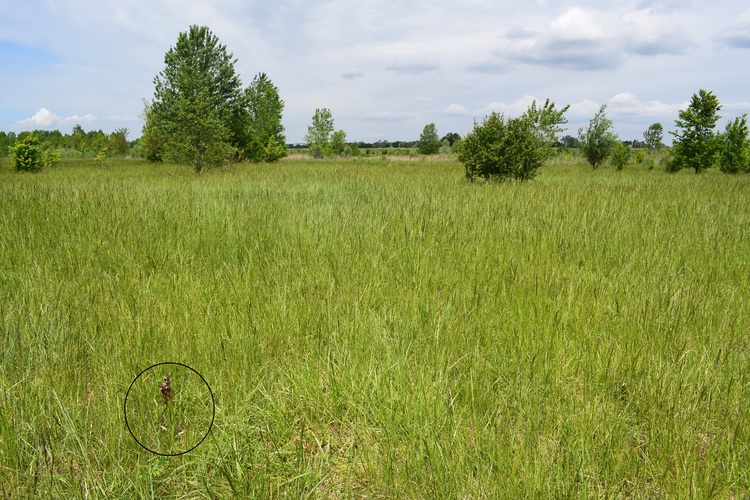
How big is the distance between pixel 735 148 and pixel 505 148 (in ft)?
62.2

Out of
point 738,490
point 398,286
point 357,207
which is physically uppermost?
point 357,207

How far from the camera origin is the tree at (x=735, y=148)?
21.6 m

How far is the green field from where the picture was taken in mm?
1479

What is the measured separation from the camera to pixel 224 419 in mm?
1683

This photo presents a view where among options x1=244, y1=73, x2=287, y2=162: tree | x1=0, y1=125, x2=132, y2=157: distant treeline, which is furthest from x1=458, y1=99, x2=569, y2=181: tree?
x1=0, y1=125, x2=132, y2=157: distant treeline

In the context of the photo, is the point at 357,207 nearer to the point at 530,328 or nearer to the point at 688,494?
the point at 530,328

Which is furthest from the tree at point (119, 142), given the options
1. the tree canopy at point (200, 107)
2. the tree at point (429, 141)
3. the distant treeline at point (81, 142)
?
the tree at point (429, 141)

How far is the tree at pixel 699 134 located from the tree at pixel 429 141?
3869 cm

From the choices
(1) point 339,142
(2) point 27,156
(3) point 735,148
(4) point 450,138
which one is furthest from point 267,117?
(4) point 450,138

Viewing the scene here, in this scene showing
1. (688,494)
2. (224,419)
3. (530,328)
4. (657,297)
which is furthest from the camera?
(657,297)

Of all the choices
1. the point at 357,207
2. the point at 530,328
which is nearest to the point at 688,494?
the point at 530,328

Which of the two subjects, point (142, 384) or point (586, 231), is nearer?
point (142, 384)

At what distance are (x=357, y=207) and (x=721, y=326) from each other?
4.70 meters

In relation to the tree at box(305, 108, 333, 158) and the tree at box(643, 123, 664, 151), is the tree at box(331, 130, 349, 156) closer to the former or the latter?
the tree at box(305, 108, 333, 158)
